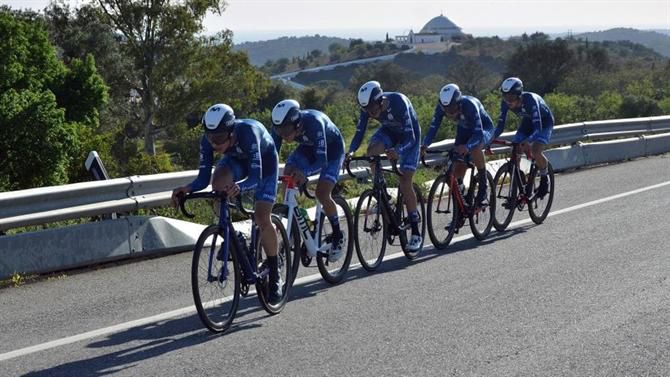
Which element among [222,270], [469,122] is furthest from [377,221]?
[222,270]

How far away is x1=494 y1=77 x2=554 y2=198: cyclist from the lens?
1205cm

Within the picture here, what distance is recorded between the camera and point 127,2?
5488cm

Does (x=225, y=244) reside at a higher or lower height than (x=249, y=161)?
lower

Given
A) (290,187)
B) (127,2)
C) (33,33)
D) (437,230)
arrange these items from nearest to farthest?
(290,187)
(437,230)
(33,33)
(127,2)

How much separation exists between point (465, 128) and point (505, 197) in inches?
51.8

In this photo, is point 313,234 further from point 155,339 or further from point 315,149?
point 155,339

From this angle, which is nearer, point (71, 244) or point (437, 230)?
point (71, 244)

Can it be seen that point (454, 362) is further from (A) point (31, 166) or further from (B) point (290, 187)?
(A) point (31, 166)

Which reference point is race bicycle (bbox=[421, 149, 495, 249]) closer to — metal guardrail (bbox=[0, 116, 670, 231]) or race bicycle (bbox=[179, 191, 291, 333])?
metal guardrail (bbox=[0, 116, 670, 231])

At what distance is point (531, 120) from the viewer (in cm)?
1251

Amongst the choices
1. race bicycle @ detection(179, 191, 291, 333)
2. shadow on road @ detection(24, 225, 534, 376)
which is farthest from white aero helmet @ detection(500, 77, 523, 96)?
race bicycle @ detection(179, 191, 291, 333)

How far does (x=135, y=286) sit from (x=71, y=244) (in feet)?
3.35

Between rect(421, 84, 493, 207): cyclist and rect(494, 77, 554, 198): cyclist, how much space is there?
2.10 ft

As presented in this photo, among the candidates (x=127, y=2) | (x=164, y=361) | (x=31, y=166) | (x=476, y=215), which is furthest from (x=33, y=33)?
(x=164, y=361)
